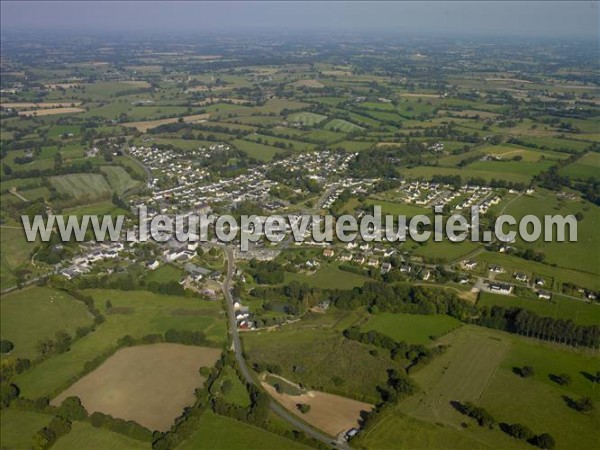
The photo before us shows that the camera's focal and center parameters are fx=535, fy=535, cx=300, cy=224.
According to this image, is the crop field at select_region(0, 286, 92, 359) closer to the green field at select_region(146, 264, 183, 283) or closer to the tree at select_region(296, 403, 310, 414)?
the green field at select_region(146, 264, 183, 283)

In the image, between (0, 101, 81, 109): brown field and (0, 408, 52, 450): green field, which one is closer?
(0, 408, 52, 450): green field

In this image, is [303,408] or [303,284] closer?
[303,408]

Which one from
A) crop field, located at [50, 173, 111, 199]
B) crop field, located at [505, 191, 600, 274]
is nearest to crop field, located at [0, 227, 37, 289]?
crop field, located at [50, 173, 111, 199]

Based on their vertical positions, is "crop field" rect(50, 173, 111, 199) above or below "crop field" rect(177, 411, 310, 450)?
above

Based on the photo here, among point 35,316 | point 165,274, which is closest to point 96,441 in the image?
point 35,316

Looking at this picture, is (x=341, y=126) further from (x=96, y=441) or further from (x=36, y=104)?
(x=96, y=441)

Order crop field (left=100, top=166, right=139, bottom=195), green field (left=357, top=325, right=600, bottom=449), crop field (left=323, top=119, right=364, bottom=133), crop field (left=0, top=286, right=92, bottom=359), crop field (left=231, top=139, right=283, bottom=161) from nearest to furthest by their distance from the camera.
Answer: green field (left=357, top=325, right=600, bottom=449) < crop field (left=0, top=286, right=92, bottom=359) < crop field (left=100, top=166, right=139, bottom=195) < crop field (left=231, top=139, right=283, bottom=161) < crop field (left=323, top=119, right=364, bottom=133)

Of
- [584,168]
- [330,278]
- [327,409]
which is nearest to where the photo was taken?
[327,409]
